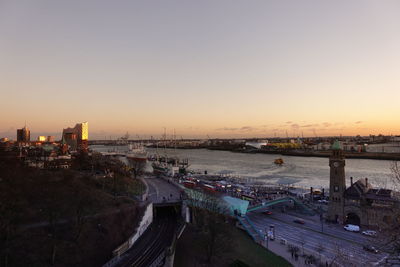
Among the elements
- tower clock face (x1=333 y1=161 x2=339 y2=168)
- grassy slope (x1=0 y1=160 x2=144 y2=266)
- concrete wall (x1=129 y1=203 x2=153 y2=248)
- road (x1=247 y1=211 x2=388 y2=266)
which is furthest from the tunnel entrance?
grassy slope (x1=0 y1=160 x2=144 y2=266)

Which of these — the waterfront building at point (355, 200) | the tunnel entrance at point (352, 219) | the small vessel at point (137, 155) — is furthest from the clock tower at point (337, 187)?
the small vessel at point (137, 155)

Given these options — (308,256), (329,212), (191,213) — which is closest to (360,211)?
(329,212)

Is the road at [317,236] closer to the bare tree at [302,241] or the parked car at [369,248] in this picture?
the bare tree at [302,241]

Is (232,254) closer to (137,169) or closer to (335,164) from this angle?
(335,164)

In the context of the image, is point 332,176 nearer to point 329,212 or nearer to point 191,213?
point 329,212

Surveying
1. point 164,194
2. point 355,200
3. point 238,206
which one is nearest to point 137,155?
point 164,194

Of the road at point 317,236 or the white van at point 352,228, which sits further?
the white van at point 352,228

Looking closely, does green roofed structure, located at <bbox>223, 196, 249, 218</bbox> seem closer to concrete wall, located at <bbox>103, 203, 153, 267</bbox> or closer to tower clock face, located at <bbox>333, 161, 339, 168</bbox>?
concrete wall, located at <bbox>103, 203, 153, 267</bbox>
